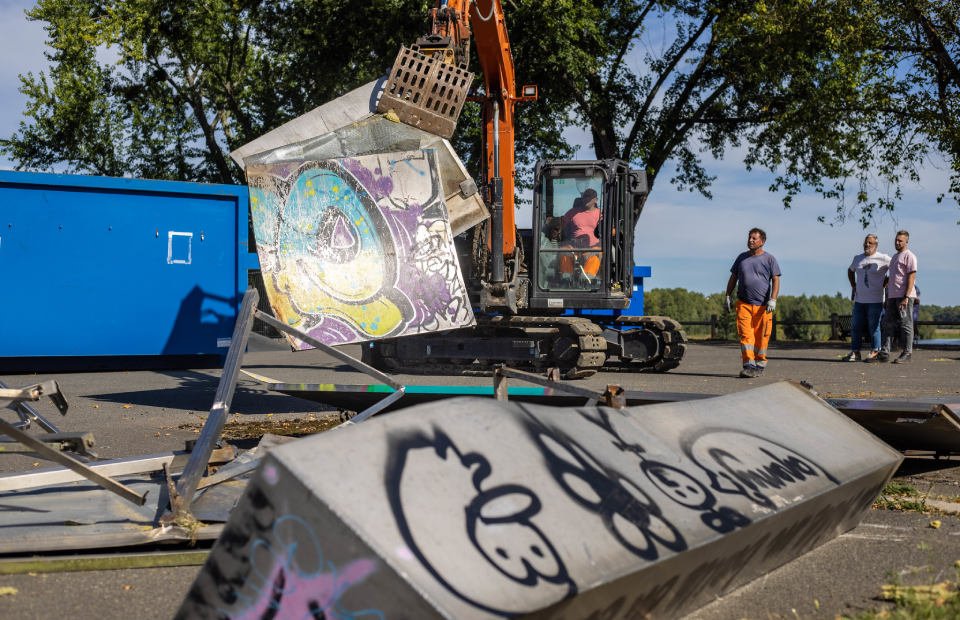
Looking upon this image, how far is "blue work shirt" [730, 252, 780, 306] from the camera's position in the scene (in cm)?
1019

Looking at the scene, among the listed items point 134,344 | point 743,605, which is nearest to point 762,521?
point 743,605

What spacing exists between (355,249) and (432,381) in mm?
3643

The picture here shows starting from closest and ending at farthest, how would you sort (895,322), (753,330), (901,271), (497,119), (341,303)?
(341,303) → (497,119) → (753,330) → (901,271) → (895,322)

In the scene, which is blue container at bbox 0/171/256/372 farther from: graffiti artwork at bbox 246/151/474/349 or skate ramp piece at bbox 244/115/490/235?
graffiti artwork at bbox 246/151/474/349

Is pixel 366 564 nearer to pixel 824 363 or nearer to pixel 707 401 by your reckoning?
pixel 707 401

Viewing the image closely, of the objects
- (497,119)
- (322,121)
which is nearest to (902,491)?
(322,121)

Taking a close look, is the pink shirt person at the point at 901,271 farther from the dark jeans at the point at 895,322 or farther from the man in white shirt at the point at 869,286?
the man in white shirt at the point at 869,286

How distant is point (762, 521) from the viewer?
2295 mm

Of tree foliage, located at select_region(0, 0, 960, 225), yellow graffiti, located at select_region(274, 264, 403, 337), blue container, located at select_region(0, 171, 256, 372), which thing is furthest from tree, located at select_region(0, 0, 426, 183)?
yellow graffiti, located at select_region(274, 264, 403, 337)

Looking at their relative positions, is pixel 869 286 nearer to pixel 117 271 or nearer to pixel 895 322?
pixel 895 322

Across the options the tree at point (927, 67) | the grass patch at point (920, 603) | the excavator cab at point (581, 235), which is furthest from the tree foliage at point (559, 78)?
the grass patch at point (920, 603)

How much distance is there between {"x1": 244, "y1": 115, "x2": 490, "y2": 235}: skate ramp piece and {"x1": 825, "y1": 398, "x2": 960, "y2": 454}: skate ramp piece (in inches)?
152

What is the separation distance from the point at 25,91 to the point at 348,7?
14.1 m

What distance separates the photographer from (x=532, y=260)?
1073 cm
